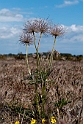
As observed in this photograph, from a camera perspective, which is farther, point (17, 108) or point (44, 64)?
point (17, 108)

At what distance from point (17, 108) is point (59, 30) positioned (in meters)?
1.19

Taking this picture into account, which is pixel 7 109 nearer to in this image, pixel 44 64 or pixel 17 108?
pixel 17 108

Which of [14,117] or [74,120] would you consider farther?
[14,117]

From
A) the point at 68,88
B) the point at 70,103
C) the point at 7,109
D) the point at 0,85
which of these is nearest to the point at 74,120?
the point at 70,103

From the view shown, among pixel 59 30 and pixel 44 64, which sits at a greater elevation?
pixel 59 30

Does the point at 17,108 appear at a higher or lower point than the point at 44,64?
lower

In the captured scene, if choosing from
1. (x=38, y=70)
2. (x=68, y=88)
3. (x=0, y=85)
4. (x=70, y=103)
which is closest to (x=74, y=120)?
(x=38, y=70)

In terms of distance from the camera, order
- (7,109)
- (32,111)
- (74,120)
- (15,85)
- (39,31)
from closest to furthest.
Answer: (74,120)
(39,31)
(32,111)
(7,109)
(15,85)

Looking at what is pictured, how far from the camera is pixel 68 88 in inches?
267

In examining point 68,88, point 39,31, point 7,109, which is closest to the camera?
point 39,31

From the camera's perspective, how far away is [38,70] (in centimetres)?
413

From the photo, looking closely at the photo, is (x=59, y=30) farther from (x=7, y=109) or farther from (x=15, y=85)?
(x=15, y=85)

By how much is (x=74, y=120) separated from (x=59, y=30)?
134 centimetres

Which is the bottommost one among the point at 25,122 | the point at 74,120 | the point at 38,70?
the point at 25,122
